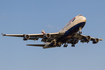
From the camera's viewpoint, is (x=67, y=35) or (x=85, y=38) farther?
(x=85, y=38)

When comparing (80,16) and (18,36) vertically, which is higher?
(80,16)

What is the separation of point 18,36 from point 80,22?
1852 cm

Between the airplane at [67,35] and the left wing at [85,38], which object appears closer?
the airplane at [67,35]

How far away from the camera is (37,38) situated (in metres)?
52.4

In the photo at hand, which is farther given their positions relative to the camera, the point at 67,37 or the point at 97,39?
the point at 97,39

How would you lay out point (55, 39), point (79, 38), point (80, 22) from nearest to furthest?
point (80, 22)
point (55, 39)
point (79, 38)

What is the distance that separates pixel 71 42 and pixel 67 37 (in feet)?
26.4

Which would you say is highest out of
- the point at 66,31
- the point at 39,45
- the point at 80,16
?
the point at 80,16

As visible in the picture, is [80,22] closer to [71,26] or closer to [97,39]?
[71,26]

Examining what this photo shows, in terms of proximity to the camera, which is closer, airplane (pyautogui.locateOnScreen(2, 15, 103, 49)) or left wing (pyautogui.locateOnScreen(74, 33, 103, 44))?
airplane (pyautogui.locateOnScreen(2, 15, 103, 49))

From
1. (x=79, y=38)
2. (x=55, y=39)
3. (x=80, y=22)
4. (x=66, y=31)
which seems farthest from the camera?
(x=79, y=38)

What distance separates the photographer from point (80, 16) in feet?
158

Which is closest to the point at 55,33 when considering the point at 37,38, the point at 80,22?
the point at 37,38

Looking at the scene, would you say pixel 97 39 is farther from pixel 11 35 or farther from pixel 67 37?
pixel 11 35
